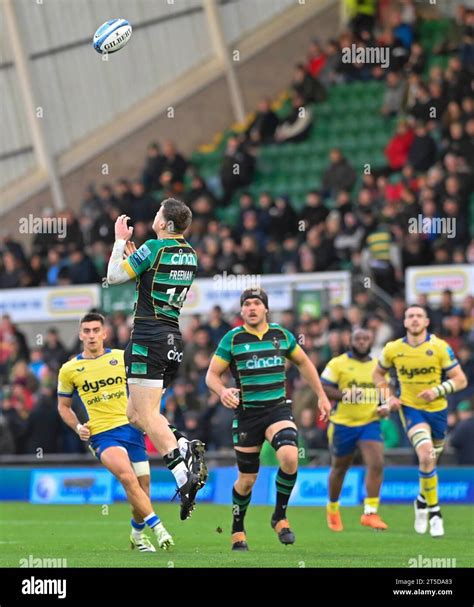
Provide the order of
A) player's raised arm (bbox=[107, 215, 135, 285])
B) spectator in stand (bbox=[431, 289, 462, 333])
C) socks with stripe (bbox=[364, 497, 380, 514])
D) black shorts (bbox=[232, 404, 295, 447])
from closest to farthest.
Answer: player's raised arm (bbox=[107, 215, 135, 285])
black shorts (bbox=[232, 404, 295, 447])
socks with stripe (bbox=[364, 497, 380, 514])
spectator in stand (bbox=[431, 289, 462, 333])

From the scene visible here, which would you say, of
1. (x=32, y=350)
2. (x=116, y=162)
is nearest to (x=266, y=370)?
(x=32, y=350)

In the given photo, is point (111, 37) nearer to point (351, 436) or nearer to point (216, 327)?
point (351, 436)

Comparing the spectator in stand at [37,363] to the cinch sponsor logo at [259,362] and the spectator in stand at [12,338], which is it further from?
the cinch sponsor logo at [259,362]

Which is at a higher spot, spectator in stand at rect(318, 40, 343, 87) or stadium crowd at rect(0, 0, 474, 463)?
spectator in stand at rect(318, 40, 343, 87)

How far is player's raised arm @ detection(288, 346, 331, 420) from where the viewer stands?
13625 millimetres

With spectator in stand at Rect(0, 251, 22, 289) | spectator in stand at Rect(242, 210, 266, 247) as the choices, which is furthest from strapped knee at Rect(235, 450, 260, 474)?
spectator in stand at Rect(0, 251, 22, 289)

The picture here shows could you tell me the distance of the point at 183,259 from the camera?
1248cm

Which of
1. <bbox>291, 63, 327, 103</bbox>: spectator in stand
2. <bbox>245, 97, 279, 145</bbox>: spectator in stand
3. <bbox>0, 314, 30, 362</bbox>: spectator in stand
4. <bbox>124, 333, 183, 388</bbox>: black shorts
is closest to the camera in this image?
<bbox>124, 333, 183, 388</bbox>: black shorts

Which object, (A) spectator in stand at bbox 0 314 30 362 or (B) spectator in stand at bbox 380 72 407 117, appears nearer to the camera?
(A) spectator in stand at bbox 0 314 30 362

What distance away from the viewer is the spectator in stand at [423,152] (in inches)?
1093

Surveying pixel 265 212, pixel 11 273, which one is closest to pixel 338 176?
pixel 265 212

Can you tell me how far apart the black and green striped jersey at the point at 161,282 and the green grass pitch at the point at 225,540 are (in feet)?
6.76

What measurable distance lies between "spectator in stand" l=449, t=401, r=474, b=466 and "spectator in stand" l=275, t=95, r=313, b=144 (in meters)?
12.1

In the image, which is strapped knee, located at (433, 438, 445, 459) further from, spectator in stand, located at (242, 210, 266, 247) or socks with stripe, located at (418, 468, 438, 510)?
spectator in stand, located at (242, 210, 266, 247)
